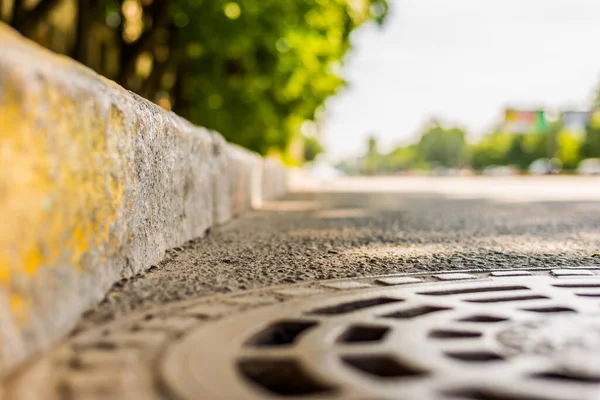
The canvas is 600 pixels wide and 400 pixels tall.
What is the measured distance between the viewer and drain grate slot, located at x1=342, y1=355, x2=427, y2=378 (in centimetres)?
156

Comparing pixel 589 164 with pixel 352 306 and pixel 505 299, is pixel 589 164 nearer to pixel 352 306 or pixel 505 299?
pixel 505 299

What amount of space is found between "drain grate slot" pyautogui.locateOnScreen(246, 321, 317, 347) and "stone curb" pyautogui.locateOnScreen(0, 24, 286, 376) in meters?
0.56

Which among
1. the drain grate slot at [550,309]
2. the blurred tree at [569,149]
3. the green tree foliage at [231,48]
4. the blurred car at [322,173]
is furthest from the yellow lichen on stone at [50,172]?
the blurred tree at [569,149]

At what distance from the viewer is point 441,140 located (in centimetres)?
10931

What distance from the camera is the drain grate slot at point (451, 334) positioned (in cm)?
182

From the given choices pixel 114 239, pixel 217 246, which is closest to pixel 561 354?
pixel 114 239

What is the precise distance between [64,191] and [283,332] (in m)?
0.76

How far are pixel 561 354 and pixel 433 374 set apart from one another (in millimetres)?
402

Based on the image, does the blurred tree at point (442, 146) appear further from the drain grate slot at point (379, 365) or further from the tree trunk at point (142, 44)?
the drain grate slot at point (379, 365)

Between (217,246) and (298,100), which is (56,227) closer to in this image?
(217,246)

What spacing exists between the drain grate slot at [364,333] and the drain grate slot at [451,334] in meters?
0.14

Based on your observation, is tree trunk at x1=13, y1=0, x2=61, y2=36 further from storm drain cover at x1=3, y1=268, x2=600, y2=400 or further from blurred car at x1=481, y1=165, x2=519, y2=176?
blurred car at x1=481, y1=165, x2=519, y2=176

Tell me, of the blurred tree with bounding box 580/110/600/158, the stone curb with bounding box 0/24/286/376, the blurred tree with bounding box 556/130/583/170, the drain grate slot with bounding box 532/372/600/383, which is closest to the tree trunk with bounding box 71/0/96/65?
the stone curb with bounding box 0/24/286/376

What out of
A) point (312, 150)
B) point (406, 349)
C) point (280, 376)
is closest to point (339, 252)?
point (406, 349)
